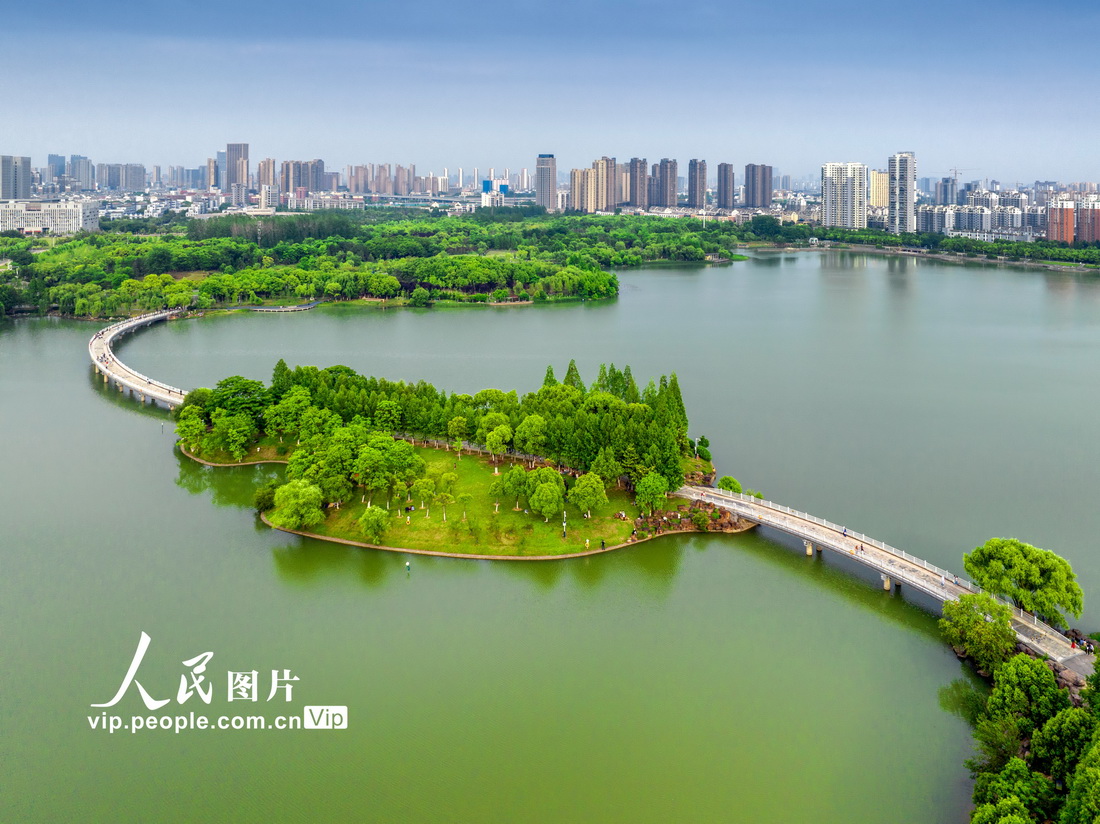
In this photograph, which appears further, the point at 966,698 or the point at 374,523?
the point at 374,523

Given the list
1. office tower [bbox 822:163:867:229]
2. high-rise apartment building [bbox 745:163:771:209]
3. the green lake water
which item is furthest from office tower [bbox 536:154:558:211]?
the green lake water

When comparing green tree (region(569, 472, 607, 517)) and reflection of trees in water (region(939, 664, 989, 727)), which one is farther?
green tree (region(569, 472, 607, 517))

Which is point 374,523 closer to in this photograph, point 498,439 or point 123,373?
point 498,439

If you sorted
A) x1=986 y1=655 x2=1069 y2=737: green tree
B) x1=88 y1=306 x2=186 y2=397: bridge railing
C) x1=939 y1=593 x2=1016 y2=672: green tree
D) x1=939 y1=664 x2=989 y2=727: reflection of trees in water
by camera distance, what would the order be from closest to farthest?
1. x1=986 y1=655 x2=1069 y2=737: green tree
2. x1=939 y1=664 x2=989 y2=727: reflection of trees in water
3. x1=939 y1=593 x2=1016 y2=672: green tree
4. x1=88 y1=306 x2=186 y2=397: bridge railing

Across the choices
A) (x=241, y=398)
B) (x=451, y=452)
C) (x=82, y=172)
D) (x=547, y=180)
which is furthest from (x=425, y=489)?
(x=82, y=172)

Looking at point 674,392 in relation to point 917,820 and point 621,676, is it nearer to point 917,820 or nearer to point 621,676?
point 621,676

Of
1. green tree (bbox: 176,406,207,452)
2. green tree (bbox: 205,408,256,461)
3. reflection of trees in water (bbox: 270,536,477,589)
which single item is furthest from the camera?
green tree (bbox: 176,406,207,452)

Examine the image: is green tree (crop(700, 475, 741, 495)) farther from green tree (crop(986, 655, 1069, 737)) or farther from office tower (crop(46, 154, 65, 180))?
office tower (crop(46, 154, 65, 180))
